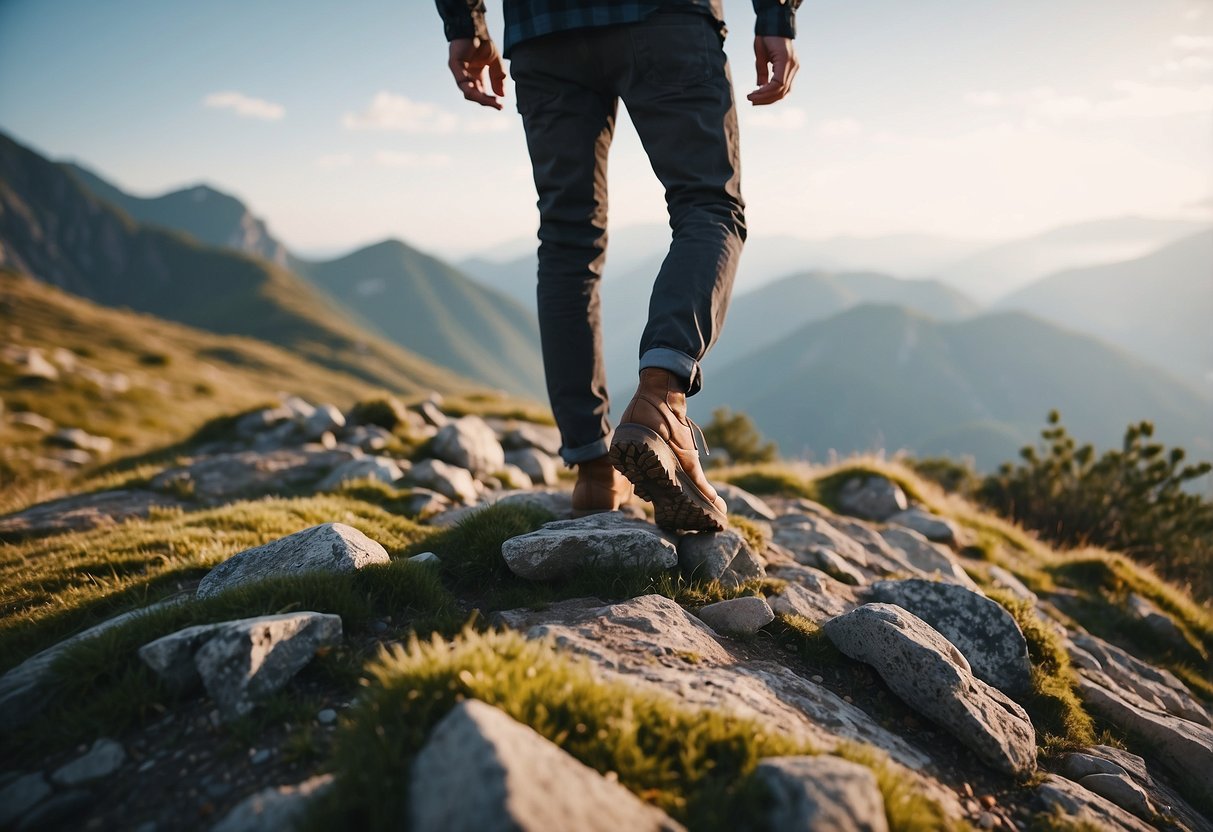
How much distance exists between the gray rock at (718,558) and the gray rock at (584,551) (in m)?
0.13

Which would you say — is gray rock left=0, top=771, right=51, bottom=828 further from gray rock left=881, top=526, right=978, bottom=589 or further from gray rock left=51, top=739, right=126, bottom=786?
gray rock left=881, top=526, right=978, bottom=589

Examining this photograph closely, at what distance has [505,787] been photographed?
1.39m

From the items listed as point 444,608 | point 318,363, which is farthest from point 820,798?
point 318,363

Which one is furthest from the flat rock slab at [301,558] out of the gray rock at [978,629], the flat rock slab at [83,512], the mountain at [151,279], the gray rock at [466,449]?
the mountain at [151,279]

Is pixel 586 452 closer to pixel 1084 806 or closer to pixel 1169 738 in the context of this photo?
pixel 1084 806

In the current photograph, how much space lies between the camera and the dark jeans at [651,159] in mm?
2895

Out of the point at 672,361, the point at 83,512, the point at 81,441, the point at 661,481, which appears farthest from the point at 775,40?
the point at 81,441

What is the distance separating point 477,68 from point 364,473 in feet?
13.5

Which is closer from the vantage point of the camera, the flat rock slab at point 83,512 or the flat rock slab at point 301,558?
the flat rock slab at point 301,558

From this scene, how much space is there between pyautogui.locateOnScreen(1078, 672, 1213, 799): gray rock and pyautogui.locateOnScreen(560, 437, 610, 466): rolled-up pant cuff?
3.12 m

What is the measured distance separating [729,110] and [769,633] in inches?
101

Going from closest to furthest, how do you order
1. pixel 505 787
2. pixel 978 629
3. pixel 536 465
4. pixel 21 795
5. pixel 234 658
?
pixel 505 787 < pixel 21 795 < pixel 234 658 < pixel 978 629 < pixel 536 465

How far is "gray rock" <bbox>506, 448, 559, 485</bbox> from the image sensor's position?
8.17 meters

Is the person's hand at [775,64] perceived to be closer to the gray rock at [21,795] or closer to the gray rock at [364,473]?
the gray rock at [21,795]
